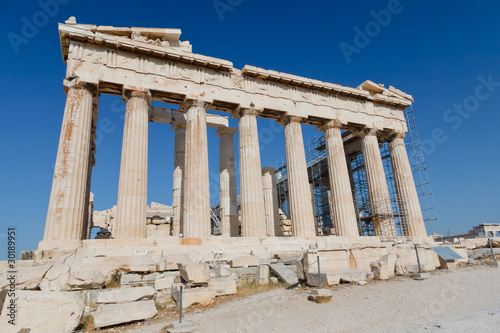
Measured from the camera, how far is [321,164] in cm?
2925

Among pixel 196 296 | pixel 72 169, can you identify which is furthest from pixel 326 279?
pixel 72 169

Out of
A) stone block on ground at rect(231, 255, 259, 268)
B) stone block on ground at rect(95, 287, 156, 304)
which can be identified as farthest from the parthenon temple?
stone block on ground at rect(95, 287, 156, 304)

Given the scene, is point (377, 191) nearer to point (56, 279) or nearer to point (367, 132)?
point (367, 132)

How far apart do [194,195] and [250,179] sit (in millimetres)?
3373

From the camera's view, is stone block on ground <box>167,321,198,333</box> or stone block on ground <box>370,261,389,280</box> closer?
stone block on ground <box>167,321,198,333</box>

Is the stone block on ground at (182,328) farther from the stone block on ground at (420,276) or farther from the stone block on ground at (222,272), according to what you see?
the stone block on ground at (420,276)

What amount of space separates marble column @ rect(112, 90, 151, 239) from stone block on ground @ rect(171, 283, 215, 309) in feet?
22.8

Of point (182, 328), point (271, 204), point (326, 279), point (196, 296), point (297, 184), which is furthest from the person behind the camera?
point (271, 204)

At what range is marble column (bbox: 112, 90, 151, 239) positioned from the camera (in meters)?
14.0

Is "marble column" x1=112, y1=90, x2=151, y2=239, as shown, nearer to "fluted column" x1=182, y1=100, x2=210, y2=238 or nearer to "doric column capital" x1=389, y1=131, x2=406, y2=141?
"fluted column" x1=182, y1=100, x2=210, y2=238

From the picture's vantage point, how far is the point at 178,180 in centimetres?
2014

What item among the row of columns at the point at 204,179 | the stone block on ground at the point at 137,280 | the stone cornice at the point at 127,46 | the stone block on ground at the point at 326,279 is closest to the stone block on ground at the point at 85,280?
the stone block on ground at the point at 137,280

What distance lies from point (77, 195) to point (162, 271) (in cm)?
649

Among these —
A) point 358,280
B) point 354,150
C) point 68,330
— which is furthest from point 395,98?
point 68,330
